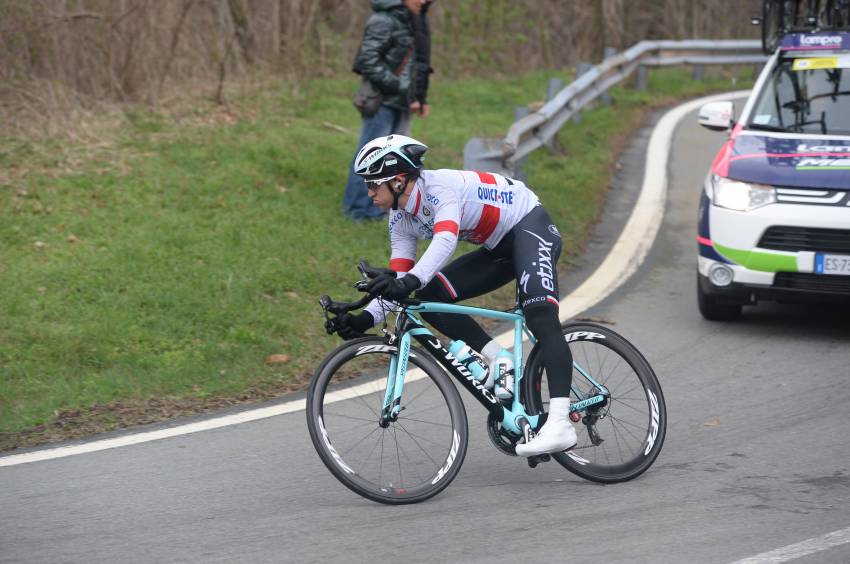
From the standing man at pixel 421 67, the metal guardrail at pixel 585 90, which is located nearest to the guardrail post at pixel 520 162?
the metal guardrail at pixel 585 90

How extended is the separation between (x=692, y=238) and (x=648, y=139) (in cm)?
495

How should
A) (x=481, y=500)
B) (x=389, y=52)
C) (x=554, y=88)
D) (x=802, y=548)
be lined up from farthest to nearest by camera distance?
(x=554, y=88) → (x=389, y=52) → (x=481, y=500) → (x=802, y=548)

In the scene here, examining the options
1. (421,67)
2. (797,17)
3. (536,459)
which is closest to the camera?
(536,459)

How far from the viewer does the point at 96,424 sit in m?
6.63

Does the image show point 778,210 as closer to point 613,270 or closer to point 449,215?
point 613,270

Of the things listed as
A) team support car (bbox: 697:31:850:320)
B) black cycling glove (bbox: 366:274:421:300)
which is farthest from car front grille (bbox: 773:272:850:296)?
black cycling glove (bbox: 366:274:421:300)

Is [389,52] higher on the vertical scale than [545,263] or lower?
higher

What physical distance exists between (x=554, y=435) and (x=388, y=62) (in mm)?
5606

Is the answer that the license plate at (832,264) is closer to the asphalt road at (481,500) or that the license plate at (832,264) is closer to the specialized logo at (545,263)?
the asphalt road at (481,500)

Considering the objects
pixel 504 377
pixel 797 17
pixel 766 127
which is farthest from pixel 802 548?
pixel 797 17

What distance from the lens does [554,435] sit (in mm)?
5492

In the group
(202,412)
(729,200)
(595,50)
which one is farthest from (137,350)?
(595,50)

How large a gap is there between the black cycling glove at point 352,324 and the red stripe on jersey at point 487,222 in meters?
0.70

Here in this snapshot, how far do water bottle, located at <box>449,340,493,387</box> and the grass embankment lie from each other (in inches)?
77.7
